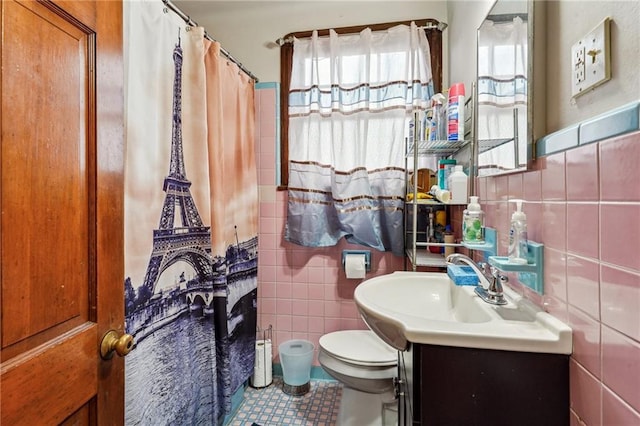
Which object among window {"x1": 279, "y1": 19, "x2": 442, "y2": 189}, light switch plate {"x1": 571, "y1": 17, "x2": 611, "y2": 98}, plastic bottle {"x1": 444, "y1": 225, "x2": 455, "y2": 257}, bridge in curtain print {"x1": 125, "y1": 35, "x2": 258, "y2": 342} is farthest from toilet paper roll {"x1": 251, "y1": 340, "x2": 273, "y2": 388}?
light switch plate {"x1": 571, "y1": 17, "x2": 611, "y2": 98}

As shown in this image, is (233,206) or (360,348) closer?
(360,348)

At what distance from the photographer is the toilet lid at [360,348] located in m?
1.46

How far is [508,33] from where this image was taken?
3.36 feet

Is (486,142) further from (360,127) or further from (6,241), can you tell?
(6,241)

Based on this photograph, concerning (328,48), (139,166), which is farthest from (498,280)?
(328,48)

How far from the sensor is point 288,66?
83.0 inches

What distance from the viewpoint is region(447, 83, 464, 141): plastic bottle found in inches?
55.6

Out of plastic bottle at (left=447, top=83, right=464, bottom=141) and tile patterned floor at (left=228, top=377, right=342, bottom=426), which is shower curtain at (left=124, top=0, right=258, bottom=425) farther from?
plastic bottle at (left=447, top=83, right=464, bottom=141)

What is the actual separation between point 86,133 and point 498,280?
3.67 feet

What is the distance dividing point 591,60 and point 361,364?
4.40 feet

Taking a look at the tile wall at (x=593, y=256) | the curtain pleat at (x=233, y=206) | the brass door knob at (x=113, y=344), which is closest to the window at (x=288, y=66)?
the curtain pleat at (x=233, y=206)

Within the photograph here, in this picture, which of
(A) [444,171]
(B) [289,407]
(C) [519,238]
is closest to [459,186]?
(A) [444,171]

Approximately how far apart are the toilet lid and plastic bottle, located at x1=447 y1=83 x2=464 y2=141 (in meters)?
1.04

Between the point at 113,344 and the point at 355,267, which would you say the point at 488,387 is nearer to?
the point at 113,344
